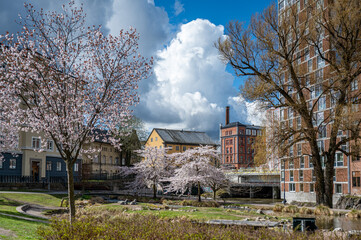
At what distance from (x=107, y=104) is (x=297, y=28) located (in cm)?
1880

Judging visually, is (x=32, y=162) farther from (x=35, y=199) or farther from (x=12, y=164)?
(x=35, y=199)

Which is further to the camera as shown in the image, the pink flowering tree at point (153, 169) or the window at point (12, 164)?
the window at point (12, 164)

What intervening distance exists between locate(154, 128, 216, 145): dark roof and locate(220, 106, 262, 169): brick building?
Answer: 1177 centimetres

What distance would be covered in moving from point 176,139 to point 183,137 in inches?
111

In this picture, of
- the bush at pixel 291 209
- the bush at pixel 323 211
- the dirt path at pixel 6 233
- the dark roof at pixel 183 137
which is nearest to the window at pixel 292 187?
the bush at pixel 291 209

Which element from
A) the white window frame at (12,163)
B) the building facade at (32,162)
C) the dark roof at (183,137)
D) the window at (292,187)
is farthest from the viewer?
the dark roof at (183,137)

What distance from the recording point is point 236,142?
119m

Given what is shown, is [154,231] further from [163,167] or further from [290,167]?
[290,167]

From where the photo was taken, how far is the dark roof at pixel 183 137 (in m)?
104

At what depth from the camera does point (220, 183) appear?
4316 centimetres

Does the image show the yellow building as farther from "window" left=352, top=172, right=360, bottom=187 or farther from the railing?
"window" left=352, top=172, right=360, bottom=187

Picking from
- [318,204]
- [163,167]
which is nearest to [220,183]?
[163,167]

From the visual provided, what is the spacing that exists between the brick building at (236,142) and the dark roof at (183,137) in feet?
38.6

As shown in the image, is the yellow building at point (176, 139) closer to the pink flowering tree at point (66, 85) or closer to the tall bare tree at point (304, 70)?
the tall bare tree at point (304, 70)
